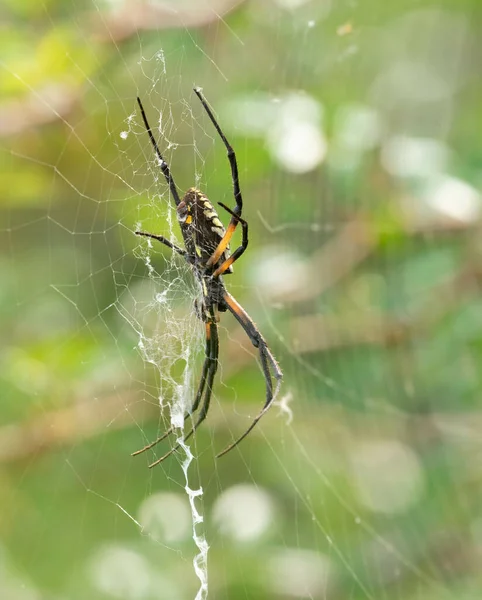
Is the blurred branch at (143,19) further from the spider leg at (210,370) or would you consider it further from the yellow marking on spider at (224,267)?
the spider leg at (210,370)

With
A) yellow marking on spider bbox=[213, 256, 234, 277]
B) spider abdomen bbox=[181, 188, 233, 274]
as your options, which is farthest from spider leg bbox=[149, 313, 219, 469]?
spider abdomen bbox=[181, 188, 233, 274]

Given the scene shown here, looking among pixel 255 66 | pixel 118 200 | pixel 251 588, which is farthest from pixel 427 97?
pixel 251 588

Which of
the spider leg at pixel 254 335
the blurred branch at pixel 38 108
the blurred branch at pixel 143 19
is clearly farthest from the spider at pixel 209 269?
the blurred branch at pixel 38 108

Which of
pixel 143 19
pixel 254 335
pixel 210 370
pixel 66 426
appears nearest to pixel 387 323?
pixel 254 335

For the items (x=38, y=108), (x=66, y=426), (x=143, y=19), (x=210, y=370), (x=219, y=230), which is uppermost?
(x=143, y=19)

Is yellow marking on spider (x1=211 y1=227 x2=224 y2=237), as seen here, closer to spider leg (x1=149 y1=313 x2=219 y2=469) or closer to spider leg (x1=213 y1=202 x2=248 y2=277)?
spider leg (x1=213 y1=202 x2=248 y2=277)

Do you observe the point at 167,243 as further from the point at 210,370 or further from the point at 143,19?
the point at 143,19
